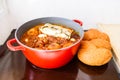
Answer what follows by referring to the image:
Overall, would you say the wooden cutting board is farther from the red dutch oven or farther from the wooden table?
the red dutch oven

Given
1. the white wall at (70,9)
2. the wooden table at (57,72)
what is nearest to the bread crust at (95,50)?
the wooden table at (57,72)

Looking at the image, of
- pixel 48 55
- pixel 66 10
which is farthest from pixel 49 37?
pixel 66 10

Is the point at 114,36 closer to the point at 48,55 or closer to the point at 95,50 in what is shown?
the point at 95,50

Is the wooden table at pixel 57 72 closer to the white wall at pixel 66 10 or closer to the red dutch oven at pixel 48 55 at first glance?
the red dutch oven at pixel 48 55

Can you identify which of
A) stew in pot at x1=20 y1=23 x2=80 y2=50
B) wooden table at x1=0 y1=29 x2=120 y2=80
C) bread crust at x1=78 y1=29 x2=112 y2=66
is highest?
A: stew in pot at x1=20 y1=23 x2=80 y2=50

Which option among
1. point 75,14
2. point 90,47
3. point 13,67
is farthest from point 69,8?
point 13,67

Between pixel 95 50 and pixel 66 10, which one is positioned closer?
pixel 95 50

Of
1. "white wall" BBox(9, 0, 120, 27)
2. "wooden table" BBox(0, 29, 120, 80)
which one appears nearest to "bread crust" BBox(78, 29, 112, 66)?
"wooden table" BBox(0, 29, 120, 80)
